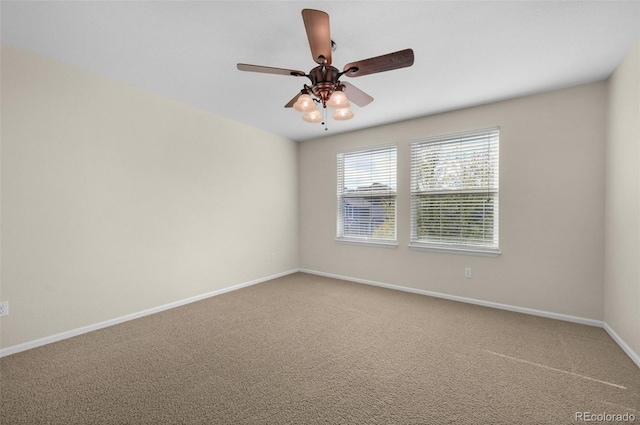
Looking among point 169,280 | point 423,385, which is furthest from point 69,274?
point 423,385

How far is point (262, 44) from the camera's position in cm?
216

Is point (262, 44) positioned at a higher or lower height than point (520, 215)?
higher

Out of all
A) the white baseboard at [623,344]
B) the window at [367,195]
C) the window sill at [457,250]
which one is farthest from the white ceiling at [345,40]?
the white baseboard at [623,344]

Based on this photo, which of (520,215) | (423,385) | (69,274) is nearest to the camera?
(423,385)

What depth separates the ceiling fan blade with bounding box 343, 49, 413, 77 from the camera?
5.37ft

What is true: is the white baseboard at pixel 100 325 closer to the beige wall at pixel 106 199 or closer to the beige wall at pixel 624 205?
the beige wall at pixel 106 199

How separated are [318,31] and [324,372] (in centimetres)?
226

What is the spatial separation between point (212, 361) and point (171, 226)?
6.03ft

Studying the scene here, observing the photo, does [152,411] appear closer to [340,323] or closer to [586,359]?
[340,323]

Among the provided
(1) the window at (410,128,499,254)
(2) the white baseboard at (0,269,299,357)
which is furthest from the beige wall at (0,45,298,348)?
(1) the window at (410,128,499,254)

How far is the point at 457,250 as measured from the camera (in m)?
3.57

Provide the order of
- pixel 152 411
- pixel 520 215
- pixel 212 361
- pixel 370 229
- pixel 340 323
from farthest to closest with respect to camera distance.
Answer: pixel 370 229, pixel 520 215, pixel 340 323, pixel 212 361, pixel 152 411
